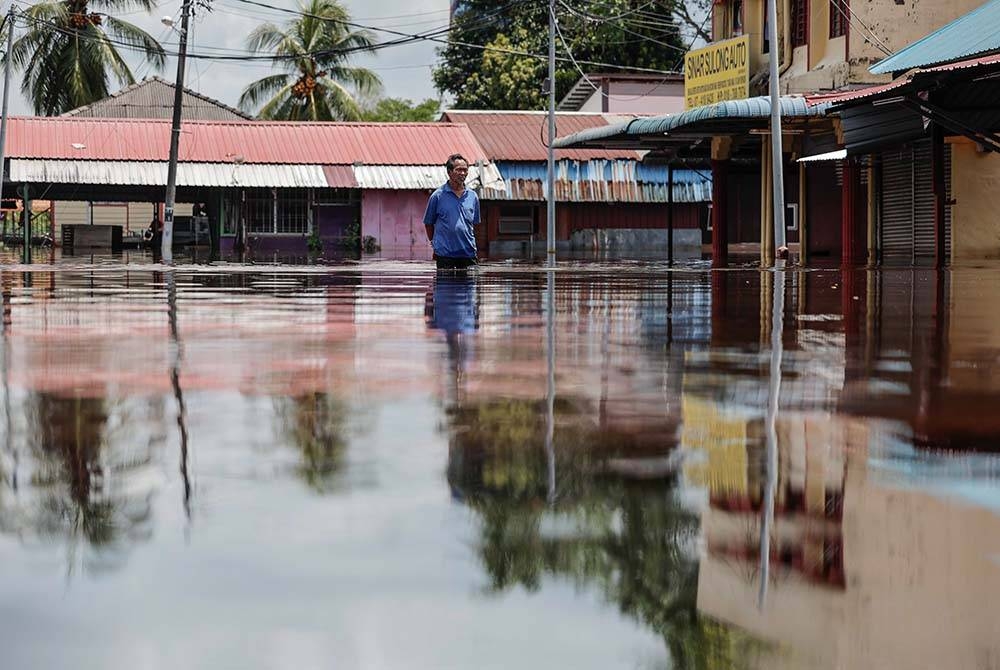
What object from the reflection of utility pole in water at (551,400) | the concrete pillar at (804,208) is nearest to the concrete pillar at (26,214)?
the concrete pillar at (804,208)

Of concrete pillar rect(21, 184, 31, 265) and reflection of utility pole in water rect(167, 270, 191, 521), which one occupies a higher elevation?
concrete pillar rect(21, 184, 31, 265)

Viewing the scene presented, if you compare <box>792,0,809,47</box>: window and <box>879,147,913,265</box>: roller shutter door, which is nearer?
<box>879,147,913,265</box>: roller shutter door

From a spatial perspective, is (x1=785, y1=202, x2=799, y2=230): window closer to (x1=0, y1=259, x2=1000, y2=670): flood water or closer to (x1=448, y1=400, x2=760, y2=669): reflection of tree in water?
(x1=0, y1=259, x2=1000, y2=670): flood water

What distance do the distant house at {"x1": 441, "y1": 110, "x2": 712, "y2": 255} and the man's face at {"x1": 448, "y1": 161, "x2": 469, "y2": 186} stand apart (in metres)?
31.9

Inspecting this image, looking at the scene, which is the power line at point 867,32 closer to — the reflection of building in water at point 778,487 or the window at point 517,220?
the window at point 517,220

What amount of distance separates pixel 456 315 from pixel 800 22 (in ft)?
71.8

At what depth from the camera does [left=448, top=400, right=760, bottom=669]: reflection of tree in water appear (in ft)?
8.87

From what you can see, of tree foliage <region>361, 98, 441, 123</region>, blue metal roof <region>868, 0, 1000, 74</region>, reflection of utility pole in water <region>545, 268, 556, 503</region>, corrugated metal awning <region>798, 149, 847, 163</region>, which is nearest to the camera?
reflection of utility pole in water <region>545, 268, 556, 503</region>

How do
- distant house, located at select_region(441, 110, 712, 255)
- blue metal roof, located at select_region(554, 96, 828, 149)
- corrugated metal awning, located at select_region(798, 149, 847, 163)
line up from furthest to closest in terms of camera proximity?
1. distant house, located at select_region(441, 110, 712, 255)
2. corrugated metal awning, located at select_region(798, 149, 847, 163)
3. blue metal roof, located at select_region(554, 96, 828, 149)

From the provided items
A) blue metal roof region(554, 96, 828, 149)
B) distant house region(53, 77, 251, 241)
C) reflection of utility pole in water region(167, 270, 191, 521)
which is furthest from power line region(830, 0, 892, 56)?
distant house region(53, 77, 251, 241)

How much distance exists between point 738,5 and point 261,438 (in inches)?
1249

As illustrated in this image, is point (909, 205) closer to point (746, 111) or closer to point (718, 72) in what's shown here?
point (746, 111)

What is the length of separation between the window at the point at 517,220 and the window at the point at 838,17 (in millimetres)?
22841

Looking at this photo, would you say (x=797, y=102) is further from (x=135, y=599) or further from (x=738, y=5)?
(x=135, y=599)
